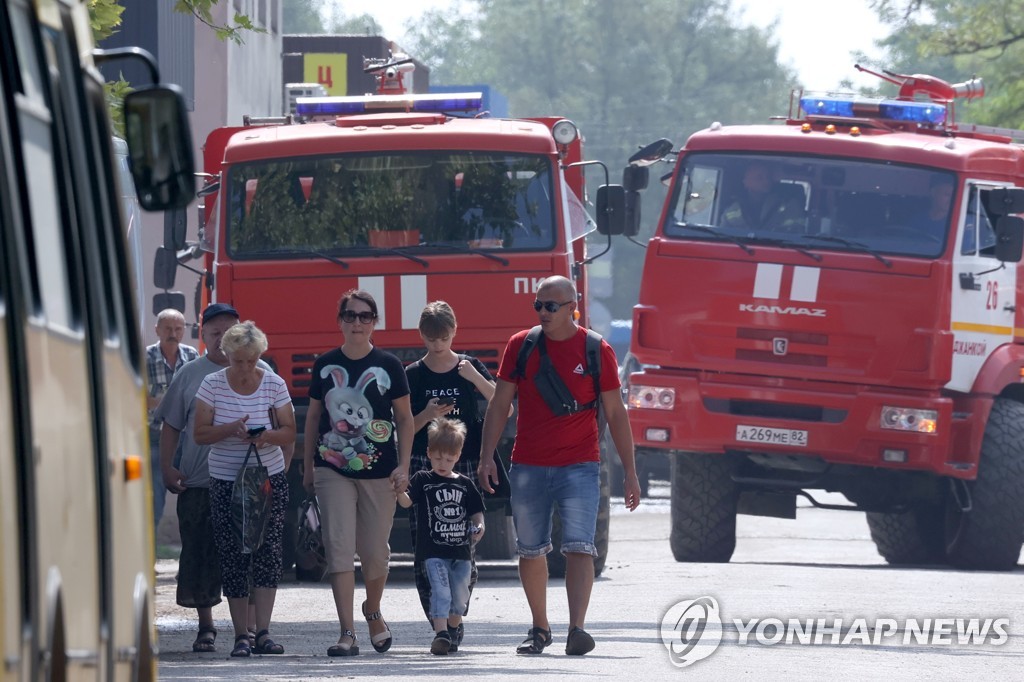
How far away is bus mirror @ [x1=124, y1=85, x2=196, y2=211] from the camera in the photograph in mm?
5762

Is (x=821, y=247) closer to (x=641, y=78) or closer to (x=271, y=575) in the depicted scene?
(x=271, y=575)

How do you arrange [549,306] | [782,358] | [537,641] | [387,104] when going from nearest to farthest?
[549,306], [537,641], [387,104], [782,358]

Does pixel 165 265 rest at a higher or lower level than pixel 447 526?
higher

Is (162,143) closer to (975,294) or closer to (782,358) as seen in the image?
(782,358)

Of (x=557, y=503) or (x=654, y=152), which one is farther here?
(x=654, y=152)

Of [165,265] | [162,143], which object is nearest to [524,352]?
[162,143]

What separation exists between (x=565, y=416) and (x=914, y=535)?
874 cm

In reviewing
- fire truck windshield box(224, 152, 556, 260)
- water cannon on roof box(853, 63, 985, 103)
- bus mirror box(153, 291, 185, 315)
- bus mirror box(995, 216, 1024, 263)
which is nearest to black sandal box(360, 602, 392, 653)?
fire truck windshield box(224, 152, 556, 260)

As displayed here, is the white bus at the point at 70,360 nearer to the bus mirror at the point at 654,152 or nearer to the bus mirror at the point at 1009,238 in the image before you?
the bus mirror at the point at 654,152

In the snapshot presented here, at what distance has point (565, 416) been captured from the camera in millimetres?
10125

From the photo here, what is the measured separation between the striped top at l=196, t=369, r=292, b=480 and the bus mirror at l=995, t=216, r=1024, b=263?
7.13 meters

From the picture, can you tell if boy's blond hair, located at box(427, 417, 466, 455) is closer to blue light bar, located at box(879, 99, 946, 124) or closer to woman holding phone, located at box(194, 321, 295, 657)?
woman holding phone, located at box(194, 321, 295, 657)

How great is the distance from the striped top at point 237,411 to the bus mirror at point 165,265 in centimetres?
468

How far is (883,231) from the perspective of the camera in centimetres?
1584
